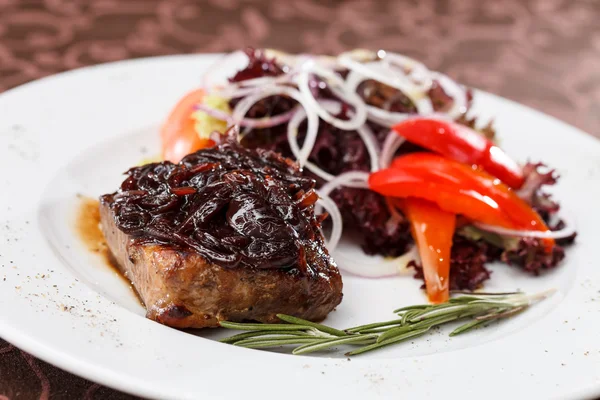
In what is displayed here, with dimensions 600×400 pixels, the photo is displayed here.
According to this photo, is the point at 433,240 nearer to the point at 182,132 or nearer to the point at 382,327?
the point at 382,327

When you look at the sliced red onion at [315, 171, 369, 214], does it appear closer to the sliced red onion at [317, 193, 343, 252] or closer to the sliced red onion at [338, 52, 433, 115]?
the sliced red onion at [317, 193, 343, 252]

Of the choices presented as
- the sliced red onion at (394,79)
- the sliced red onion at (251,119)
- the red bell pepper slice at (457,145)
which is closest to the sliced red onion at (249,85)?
the sliced red onion at (251,119)

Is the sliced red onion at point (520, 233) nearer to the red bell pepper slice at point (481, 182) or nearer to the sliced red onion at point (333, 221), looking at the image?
the red bell pepper slice at point (481, 182)

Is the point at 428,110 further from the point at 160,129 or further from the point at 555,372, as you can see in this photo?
the point at 555,372

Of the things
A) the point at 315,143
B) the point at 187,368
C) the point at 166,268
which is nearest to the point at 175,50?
the point at 315,143

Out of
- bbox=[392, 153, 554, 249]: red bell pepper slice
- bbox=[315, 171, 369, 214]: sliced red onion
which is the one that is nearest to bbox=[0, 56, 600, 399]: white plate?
bbox=[392, 153, 554, 249]: red bell pepper slice

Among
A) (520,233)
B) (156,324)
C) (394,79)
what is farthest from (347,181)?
(156,324)
